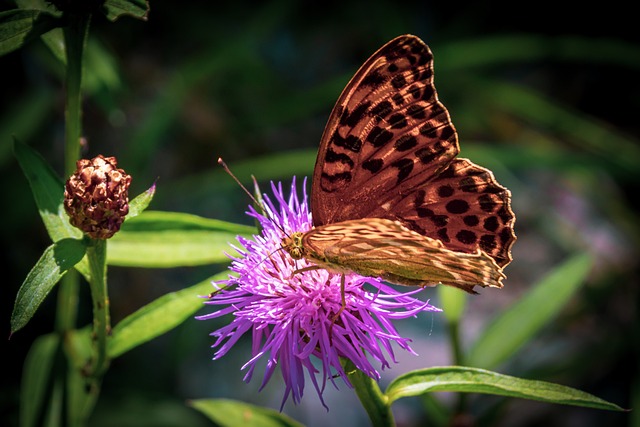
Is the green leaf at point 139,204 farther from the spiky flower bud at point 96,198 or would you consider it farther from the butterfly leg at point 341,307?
the butterfly leg at point 341,307

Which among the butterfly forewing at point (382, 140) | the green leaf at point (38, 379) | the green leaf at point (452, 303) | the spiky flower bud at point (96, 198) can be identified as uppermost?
the butterfly forewing at point (382, 140)

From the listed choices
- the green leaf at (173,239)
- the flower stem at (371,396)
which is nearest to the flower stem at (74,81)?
the green leaf at (173,239)

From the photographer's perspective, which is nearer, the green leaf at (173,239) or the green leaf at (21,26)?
the green leaf at (21,26)

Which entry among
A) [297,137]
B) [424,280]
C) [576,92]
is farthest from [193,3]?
[424,280]

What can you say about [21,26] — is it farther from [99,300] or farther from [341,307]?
[341,307]

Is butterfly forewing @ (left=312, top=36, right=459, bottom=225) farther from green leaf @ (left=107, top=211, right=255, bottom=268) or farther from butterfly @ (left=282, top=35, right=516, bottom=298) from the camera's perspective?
green leaf @ (left=107, top=211, right=255, bottom=268)

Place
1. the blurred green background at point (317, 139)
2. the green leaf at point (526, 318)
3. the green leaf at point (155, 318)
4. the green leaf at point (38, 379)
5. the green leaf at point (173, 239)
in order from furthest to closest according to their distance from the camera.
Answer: the blurred green background at point (317, 139) → the green leaf at point (526, 318) → the green leaf at point (38, 379) → the green leaf at point (173, 239) → the green leaf at point (155, 318)
